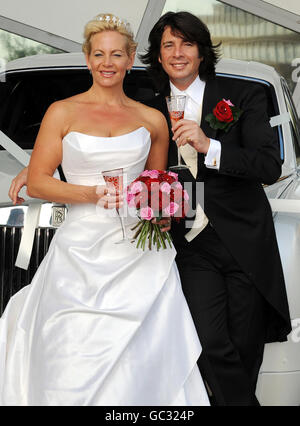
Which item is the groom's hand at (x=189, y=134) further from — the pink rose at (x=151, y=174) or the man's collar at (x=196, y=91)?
the man's collar at (x=196, y=91)

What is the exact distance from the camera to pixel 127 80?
13.8 ft

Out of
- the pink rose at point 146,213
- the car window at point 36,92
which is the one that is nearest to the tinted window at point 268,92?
the car window at point 36,92

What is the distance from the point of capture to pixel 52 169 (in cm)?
299

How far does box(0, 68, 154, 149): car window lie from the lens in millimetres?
4105

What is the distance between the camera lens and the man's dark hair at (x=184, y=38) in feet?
10.2

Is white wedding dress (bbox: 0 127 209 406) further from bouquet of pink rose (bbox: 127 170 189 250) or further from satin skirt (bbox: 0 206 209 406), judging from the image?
bouquet of pink rose (bbox: 127 170 189 250)

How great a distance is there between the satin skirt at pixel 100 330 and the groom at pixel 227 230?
0.10m

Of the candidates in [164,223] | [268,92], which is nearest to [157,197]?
[164,223]

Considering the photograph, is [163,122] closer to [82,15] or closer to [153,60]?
[153,60]

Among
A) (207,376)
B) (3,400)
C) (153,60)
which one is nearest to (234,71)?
(153,60)

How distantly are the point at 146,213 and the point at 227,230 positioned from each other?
40cm

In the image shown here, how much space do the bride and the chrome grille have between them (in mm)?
164

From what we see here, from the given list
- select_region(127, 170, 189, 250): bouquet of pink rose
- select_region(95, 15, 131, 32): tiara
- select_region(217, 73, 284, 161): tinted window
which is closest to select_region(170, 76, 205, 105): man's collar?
select_region(95, 15, 131, 32): tiara

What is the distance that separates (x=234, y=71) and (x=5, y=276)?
6.12ft
